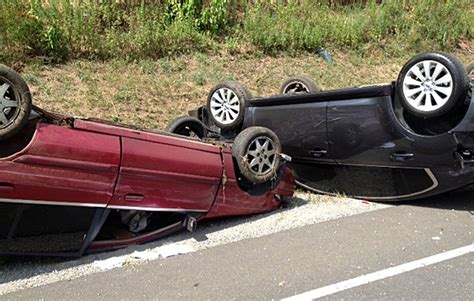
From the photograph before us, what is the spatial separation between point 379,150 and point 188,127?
223cm

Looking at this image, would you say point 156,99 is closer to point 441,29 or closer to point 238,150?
point 238,150

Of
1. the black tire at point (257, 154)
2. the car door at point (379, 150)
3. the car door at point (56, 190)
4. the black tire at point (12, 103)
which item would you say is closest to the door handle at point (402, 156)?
the car door at point (379, 150)

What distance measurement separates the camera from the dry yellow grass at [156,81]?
7.52 m

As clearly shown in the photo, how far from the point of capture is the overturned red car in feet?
11.9

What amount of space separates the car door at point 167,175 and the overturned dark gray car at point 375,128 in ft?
1.93

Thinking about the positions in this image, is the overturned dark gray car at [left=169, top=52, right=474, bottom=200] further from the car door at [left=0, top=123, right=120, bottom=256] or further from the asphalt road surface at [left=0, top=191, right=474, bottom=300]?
the car door at [left=0, top=123, right=120, bottom=256]

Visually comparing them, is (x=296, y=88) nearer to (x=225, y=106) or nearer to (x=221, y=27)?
(x=225, y=106)

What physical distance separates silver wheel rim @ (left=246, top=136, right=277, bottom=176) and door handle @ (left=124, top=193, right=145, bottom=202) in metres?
1.23

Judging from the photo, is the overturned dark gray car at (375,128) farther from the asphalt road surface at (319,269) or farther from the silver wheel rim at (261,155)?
the asphalt road surface at (319,269)

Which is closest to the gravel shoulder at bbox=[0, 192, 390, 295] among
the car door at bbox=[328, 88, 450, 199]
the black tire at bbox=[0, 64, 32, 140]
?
the car door at bbox=[328, 88, 450, 199]

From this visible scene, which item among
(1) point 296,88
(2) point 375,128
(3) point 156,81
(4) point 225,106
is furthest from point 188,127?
(3) point 156,81

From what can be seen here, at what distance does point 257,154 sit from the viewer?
16.8 feet

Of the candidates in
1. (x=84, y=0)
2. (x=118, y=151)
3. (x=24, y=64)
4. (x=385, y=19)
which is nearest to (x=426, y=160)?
(x=118, y=151)

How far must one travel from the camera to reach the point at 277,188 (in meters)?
5.36
